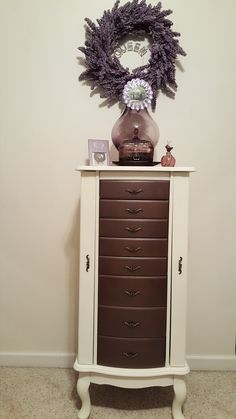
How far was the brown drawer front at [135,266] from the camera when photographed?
131 centimetres

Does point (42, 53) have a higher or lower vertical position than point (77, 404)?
higher

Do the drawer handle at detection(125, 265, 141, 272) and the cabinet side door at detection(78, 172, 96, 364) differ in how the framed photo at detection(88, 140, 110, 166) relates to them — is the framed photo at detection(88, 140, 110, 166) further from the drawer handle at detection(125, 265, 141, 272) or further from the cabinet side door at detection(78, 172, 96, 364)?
the drawer handle at detection(125, 265, 141, 272)

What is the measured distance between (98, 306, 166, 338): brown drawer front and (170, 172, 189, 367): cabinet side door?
0.06 metres

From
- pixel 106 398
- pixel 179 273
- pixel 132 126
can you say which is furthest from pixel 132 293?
pixel 132 126

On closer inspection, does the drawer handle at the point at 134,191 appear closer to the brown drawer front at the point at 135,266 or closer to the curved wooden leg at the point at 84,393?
the brown drawer front at the point at 135,266

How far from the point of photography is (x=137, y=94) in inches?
55.2

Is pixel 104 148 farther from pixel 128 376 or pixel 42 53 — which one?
pixel 128 376

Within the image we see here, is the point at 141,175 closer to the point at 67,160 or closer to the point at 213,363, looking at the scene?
the point at 67,160

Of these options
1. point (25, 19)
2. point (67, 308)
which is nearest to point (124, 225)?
point (67, 308)

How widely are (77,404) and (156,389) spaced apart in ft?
1.34

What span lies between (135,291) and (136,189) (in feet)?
1.44

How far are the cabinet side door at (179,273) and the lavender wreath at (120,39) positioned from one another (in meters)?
0.68

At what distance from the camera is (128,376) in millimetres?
1312

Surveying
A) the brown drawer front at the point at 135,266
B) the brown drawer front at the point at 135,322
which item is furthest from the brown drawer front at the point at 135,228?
the brown drawer front at the point at 135,322
